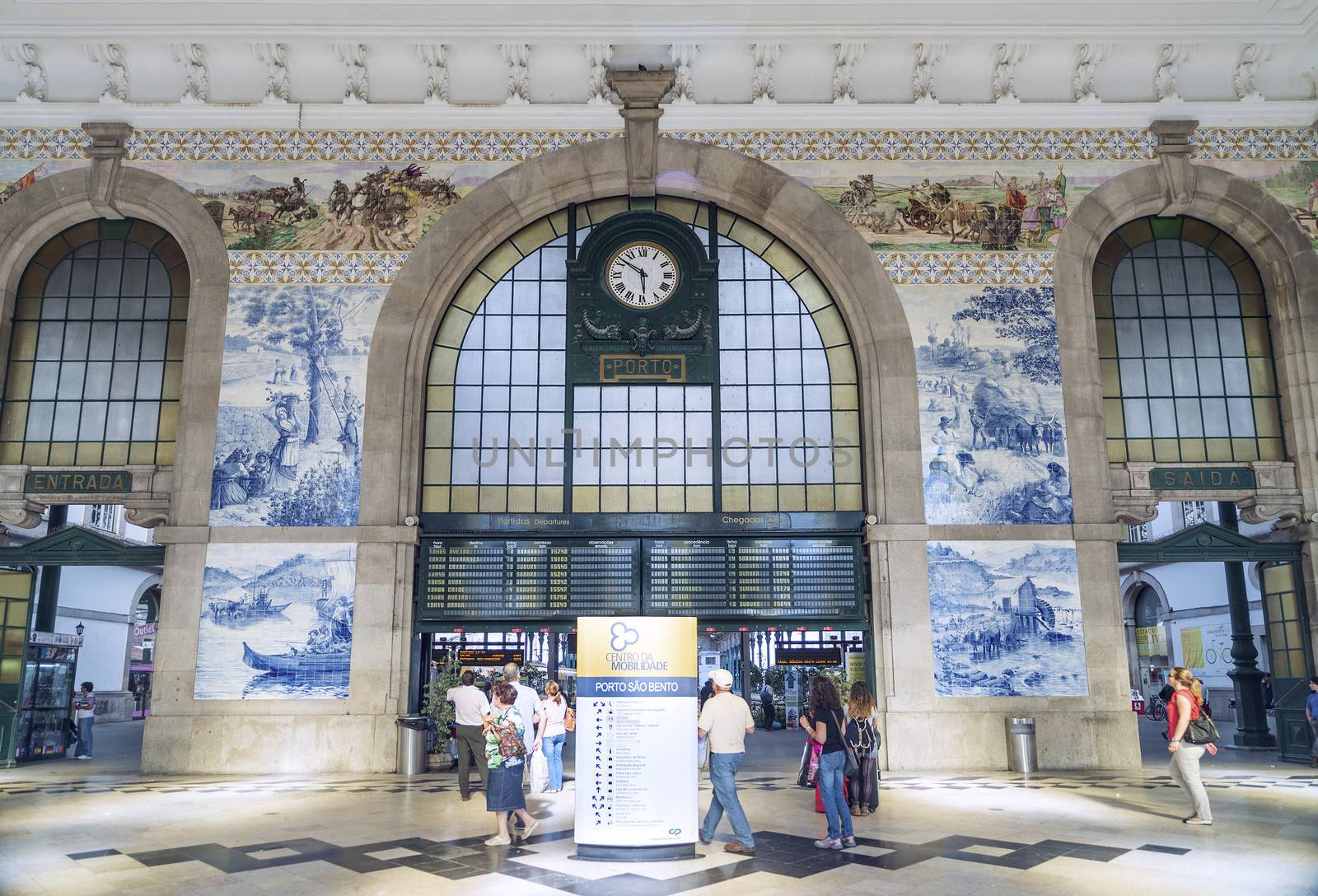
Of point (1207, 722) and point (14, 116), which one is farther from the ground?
point (14, 116)

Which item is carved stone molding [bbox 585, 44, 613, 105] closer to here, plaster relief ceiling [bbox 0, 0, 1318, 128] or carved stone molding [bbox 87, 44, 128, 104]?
plaster relief ceiling [bbox 0, 0, 1318, 128]

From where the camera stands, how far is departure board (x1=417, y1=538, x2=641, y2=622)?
1622cm

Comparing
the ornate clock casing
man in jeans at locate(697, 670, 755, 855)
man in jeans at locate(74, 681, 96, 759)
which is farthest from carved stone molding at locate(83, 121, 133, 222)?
man in jeans at locate(697, 670, 755, 855)

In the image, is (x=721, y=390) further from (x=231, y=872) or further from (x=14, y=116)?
(x=14, y=116)

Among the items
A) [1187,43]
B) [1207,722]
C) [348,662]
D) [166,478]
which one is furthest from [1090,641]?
[166,478]

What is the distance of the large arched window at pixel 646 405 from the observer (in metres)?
16.9

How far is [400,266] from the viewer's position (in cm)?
1716

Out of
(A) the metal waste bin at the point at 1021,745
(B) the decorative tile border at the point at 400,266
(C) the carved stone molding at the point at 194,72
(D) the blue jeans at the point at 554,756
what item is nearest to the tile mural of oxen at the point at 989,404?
(B) the decorative tile border at the point at 400,266

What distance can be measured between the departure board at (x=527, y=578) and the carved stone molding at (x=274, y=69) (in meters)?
8.79

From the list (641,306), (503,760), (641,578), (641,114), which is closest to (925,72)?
(641,114)

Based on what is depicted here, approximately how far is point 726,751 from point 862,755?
273 cm

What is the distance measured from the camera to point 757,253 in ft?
59.0

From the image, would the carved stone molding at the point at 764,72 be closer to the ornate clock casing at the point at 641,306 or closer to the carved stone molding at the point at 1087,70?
the ornate clock casing at the point at 641,306

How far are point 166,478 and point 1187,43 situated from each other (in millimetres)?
19966
